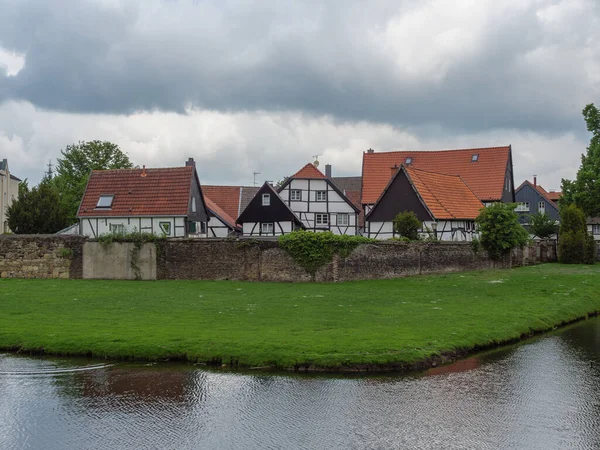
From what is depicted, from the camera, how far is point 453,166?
58.2m

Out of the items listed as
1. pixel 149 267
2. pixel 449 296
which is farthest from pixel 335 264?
pixel 149 267

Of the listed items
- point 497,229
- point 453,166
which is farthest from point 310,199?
point 497,229

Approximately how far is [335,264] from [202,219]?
58.4 ft

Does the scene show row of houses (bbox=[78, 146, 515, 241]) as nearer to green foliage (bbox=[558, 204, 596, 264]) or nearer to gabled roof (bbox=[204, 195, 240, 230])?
gabled roof (bbox=[204, 195, 240, 230])

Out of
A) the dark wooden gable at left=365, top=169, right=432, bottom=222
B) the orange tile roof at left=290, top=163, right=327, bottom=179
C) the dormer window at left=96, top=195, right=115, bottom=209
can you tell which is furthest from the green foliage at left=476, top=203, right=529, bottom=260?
the dormer window at left=96, top=195, right=115, bottom=209

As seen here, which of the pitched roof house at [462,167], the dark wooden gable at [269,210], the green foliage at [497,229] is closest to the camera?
the green foliage at [497,229]

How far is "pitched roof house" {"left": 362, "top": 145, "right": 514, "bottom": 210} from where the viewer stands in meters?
55.3

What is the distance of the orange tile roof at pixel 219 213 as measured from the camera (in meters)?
54.0

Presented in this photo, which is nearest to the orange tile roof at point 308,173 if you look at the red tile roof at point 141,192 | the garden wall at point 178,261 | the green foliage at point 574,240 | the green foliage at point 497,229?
the red tile roof at point 141,192

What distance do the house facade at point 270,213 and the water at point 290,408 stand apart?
33.2 metres

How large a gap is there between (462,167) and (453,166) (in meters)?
0.77

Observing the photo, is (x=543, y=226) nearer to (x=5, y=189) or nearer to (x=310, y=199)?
(x=310, y=199)

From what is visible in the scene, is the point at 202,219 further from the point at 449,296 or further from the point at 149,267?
the point at 449,296

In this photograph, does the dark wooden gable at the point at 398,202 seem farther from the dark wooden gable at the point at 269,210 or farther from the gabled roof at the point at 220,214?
the gabled roof at the point at 220,214
